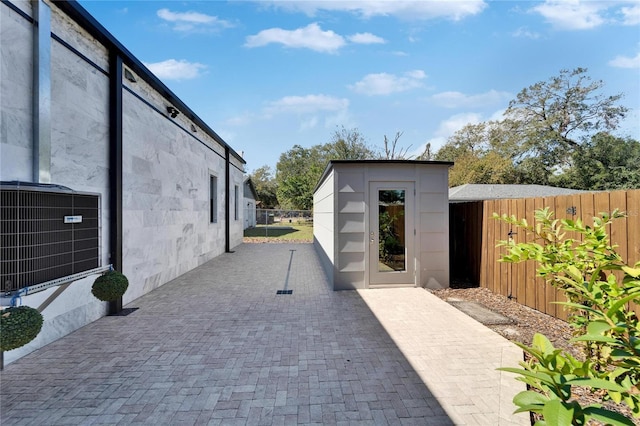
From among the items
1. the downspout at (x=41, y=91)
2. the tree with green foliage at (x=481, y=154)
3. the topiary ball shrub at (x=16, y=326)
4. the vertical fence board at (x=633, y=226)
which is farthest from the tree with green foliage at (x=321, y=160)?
the topiary ball shrub at (x=16, y=326)

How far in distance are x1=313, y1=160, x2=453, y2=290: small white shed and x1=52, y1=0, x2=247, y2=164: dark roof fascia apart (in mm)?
3847

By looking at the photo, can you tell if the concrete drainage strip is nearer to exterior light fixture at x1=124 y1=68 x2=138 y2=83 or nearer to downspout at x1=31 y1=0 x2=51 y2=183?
downspout at x1=31 y1=0 x2=51 y2=183

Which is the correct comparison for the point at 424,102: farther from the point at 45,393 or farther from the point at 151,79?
the point at 45,393

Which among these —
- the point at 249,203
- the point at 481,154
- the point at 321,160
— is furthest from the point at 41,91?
the point at 321,160

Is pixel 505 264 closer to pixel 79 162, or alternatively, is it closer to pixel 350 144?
pixel 79 162

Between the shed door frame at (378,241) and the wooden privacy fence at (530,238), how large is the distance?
1408mm

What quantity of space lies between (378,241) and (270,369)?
138 inches

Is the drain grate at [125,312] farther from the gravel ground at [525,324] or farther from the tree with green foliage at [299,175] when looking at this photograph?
the tree with green foliage at [299,175]

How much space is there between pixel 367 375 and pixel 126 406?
209cm

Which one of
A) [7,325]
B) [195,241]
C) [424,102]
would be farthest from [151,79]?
[424,102]

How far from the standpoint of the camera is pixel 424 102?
19484 millimetres

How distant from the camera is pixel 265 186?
42906 mm

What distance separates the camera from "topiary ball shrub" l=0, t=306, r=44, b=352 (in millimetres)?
2326

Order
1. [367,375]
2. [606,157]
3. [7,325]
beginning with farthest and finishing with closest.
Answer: [606,157] < [367,375] < [7,325]
